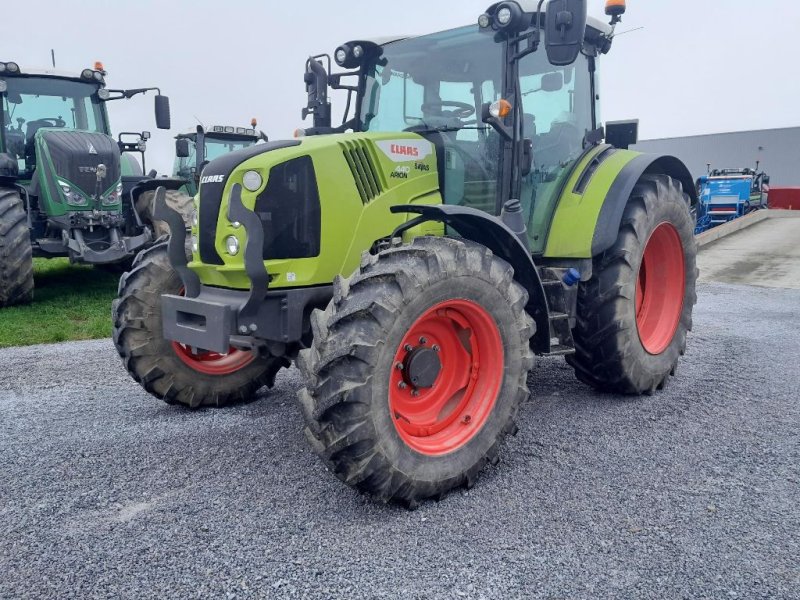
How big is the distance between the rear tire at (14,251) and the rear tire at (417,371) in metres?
6.01

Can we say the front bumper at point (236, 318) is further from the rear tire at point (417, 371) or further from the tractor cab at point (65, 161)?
the tractor cab at point (65, 161)

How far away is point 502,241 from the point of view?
3.39 meters

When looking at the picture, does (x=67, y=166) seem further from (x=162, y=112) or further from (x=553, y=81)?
(x=553, y=81)

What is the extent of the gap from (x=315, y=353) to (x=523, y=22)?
2.24m

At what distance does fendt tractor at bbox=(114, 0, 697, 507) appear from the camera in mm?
2801

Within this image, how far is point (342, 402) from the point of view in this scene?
104 inches

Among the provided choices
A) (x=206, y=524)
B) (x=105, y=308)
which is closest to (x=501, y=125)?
(x=206, y=524)

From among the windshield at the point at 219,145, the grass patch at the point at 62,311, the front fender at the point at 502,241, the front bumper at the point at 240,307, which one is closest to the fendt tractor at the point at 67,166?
the grass patch at the point at 62,311

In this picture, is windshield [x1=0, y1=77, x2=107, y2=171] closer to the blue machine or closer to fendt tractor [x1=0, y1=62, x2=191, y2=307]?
fendt tractor [x1=0, y1=62, x2=191, y2=307]

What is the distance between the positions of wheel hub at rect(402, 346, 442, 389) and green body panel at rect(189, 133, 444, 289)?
2.19 feet

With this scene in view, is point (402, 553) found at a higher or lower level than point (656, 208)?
lower

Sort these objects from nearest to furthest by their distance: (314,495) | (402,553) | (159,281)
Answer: (402,553), (314,495), (159,281)

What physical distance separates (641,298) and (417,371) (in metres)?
2.61

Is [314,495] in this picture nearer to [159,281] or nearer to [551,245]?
[159,281]
